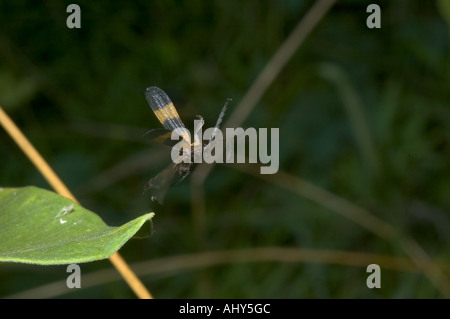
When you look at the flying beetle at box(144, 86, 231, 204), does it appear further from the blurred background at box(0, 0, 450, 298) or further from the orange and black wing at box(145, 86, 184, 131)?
the blurred background at box(0, 0, 450, 298)

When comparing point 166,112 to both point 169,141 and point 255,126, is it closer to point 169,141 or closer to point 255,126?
point 169,141

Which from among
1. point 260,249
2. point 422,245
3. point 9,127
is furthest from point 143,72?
point 9,127

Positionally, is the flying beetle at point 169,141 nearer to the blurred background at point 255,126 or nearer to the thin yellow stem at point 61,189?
the thin yellow stem at point 61,189

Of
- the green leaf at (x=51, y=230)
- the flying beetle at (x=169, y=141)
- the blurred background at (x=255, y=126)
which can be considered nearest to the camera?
the green leaf at (x=51, y=230)

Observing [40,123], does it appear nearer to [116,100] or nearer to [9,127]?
[116,100]

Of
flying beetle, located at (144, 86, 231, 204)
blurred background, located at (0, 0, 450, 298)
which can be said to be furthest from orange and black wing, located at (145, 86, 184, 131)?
blurred background, located at (0, 0, 450, 298)

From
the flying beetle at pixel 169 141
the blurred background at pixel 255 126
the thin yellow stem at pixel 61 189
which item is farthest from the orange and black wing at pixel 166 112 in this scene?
the blurred background at pixel 255 126
